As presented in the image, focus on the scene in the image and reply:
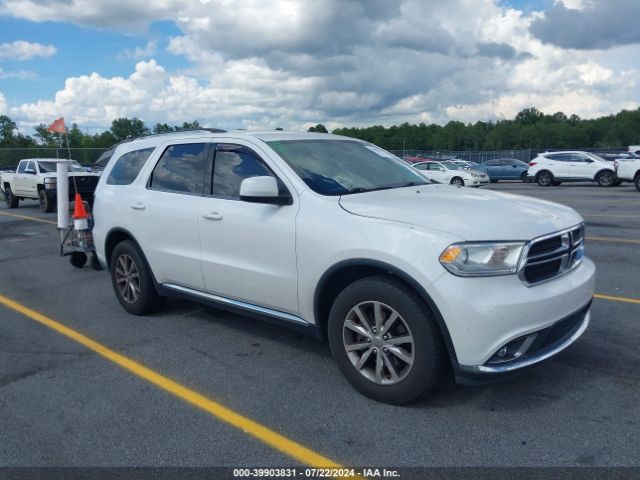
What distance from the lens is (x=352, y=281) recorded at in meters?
3.93

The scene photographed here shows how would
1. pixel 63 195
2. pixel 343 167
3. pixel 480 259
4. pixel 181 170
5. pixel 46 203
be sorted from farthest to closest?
pixel 46 203
pixel 63 195
pixel 181 170
pixel 343 167
pixel 480 259

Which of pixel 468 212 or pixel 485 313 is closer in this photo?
pixel 485 313

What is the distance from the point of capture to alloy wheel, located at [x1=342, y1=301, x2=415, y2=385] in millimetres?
3611

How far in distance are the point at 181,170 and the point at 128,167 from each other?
1.06m

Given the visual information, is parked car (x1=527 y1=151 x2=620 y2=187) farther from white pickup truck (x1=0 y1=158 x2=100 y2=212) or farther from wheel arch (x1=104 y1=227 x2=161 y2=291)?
wheel arch (x1=104 y1=227 x2=161 y2=291)

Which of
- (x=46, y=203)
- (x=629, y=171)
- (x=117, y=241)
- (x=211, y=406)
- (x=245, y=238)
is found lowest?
(x=211, y=406)

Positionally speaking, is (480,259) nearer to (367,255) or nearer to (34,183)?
(367,255)

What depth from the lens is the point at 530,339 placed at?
3412 mm

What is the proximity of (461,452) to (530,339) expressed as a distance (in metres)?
0.78

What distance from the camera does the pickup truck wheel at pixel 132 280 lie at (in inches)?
222

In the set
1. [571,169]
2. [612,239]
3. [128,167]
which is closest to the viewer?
[128,167]

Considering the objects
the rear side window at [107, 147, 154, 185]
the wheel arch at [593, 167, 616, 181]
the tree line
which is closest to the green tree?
the tree line

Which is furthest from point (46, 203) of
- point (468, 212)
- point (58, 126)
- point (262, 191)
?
point (468, 212)

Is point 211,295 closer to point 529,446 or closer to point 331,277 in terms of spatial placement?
point 331,277
